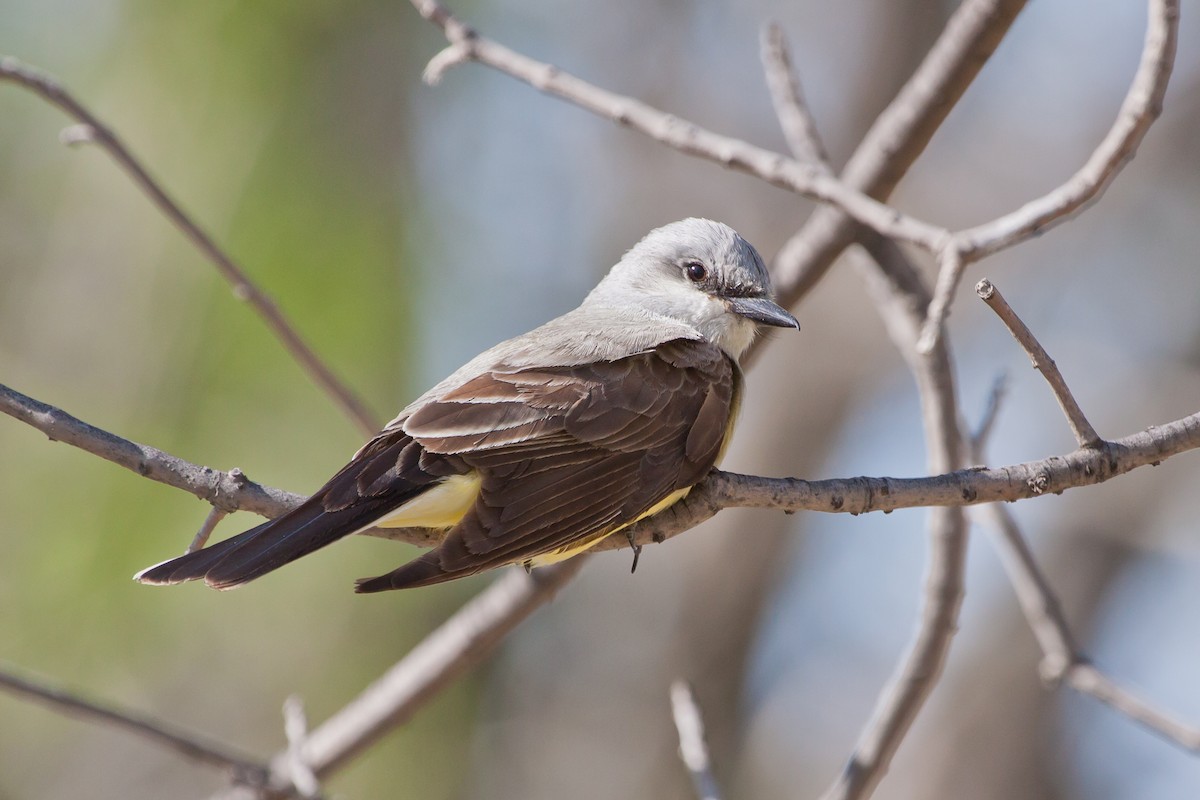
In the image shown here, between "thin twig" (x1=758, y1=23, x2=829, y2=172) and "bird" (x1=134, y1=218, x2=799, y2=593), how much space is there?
557 mm

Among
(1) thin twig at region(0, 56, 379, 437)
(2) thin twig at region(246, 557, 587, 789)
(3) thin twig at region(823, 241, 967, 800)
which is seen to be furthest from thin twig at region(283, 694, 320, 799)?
(3) thin twig at region(823, 241, 967, 800)

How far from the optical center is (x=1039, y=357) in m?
3.12

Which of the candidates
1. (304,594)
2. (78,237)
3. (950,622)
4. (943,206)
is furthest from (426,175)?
(950,622)

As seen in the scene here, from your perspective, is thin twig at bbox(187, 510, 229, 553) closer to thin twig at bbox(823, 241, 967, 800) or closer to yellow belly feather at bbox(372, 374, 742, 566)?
yellow belly feather at bbox(372, 374, 742, 566)

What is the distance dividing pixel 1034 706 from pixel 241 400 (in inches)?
204

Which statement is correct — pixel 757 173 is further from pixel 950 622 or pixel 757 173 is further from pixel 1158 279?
pixel 1158 279

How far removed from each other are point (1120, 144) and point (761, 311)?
149 centimetres

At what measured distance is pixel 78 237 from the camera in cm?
741

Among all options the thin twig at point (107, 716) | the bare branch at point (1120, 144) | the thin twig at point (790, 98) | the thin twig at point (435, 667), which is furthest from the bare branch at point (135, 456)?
the thin twig at point (790, 98)

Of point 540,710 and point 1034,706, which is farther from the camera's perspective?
point 540,710

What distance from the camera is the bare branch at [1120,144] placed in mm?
3537

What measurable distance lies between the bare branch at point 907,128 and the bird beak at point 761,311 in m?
0.37

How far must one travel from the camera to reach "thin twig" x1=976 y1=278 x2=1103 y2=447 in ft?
9.62

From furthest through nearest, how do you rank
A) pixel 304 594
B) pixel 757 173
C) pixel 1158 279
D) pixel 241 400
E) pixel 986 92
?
1. pixel 986 92
2. pixel 1158 279
3. pixel 304 594
4. pixel 241 400
5. pixel 757 173
